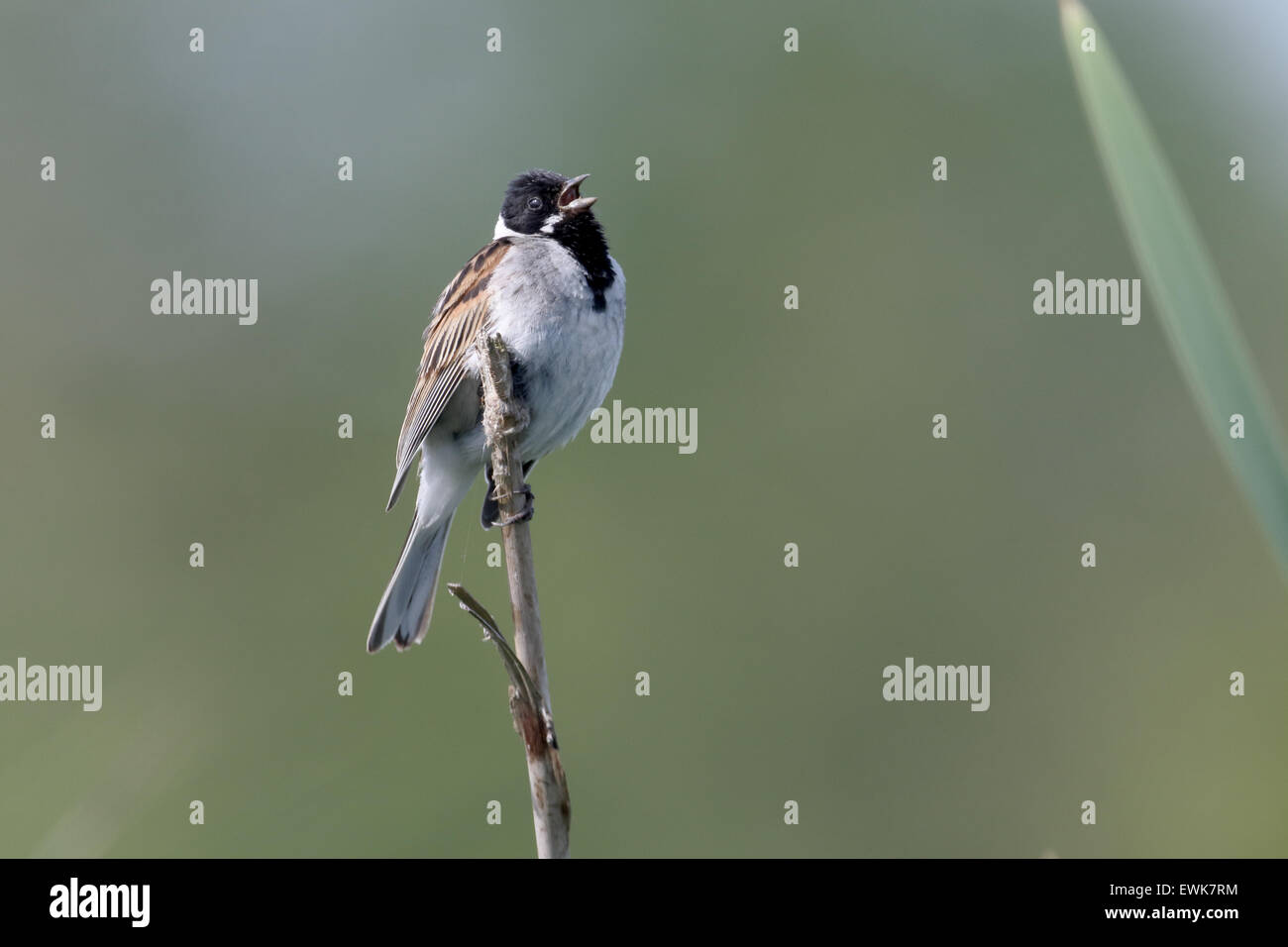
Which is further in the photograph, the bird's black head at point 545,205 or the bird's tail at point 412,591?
the bird's black head at point 545,205

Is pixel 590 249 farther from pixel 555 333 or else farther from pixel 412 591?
pixel 412 591

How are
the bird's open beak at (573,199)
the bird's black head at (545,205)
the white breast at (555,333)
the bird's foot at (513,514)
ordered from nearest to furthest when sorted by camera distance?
the bird's foot at (513,514), the white breast at (555,333), the bird's open beak at (573,199), the bird's black head at (545,205)

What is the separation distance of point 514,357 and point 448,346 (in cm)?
39

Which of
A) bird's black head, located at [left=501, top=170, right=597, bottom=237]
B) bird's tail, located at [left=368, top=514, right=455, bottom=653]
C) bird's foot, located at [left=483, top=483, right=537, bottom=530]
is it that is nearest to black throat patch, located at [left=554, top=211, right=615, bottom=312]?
bird's black head, located at [left=501, top=170, right=597, bottom=237]

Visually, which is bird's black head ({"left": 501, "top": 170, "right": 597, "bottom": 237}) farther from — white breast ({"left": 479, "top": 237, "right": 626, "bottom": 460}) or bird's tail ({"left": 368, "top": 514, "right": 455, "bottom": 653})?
bird's tail ({"left": 368, "top": 514, "right": 455, "bottom": 653})

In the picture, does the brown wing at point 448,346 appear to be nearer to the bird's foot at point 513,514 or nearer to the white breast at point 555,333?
the white breast at point 555,333

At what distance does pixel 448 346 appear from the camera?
4.82 meters

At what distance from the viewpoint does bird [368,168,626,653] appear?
4.57 metres

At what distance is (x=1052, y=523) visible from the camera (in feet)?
35.7

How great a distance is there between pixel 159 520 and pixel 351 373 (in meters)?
2.00

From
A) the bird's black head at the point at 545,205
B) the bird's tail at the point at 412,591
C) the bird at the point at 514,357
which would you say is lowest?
the bird's tail at the point at 412,591

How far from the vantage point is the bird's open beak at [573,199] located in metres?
4.89

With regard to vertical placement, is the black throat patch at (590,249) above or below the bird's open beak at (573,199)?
below

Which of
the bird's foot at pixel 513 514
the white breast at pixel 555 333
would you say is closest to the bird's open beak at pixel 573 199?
the white breast at pixel 555 333
